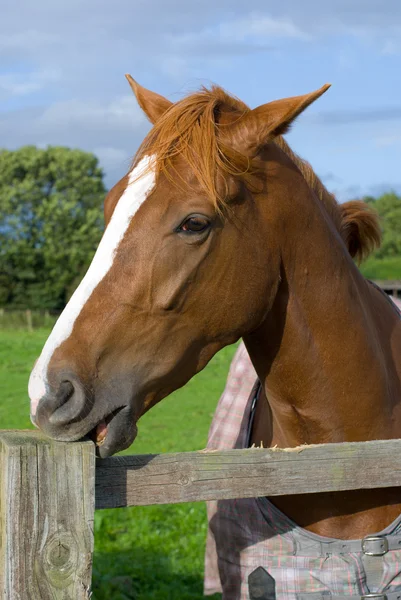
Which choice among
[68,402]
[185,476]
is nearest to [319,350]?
[185,476]

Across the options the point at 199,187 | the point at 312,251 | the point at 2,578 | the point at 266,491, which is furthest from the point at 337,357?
the point at 2,578

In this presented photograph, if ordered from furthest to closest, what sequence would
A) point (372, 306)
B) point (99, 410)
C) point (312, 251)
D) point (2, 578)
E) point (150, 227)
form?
point (372, 306)
point (312, 251)
point (150, 227)
point (99, 410)
point (2, 578)

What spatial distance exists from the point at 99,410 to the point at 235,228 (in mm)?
661

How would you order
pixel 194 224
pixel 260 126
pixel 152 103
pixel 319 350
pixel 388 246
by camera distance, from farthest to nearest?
pixel 388 246 < pixel 152 103 < pixel 319 350 < pixel 260 126 < pixel 194 224

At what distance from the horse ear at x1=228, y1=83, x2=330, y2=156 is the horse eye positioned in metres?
0.29

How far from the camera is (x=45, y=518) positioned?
5.41 ft

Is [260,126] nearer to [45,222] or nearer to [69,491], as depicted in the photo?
[69,491]

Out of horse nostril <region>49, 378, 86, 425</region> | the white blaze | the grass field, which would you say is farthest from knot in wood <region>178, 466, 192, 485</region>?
the grass field

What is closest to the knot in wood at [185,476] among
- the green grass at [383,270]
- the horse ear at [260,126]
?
the horse ear at [260,126]

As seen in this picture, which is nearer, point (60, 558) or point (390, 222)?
point (60, 558)

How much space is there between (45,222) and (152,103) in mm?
38267

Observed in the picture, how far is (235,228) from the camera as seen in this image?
83.6 inches

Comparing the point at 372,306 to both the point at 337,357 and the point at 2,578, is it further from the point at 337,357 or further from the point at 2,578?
the point at 2,578

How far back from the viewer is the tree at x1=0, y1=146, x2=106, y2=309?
38688 mm
